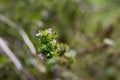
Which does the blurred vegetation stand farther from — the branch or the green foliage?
the green foliage

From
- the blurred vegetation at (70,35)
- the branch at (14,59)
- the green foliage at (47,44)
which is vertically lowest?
the green foliage at (47,44)

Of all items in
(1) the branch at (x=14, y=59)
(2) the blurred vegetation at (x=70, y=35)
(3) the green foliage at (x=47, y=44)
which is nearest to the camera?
(3) the green foliage at (x=47, y=44)

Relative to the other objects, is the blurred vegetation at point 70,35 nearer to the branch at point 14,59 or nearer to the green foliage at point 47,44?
the branch at point 14,59

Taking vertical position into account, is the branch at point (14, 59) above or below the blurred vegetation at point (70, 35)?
below

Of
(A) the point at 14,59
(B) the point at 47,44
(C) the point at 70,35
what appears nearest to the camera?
(B) the point at 47,44

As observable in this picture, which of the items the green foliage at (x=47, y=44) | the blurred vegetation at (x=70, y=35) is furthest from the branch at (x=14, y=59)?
the green foliage at (x=47, y=44)

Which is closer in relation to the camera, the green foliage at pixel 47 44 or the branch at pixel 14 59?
the green foliage at pixel 47 44

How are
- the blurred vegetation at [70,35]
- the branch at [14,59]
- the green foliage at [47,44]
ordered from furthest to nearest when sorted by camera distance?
the blurred vegetation at [70,35] → the branch at [14,59] → the green foliage at [47,44]

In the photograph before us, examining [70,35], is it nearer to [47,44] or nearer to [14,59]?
[14,59]

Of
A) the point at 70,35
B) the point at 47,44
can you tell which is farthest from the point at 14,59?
the point at 47,44

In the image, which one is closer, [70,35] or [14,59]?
[14,59]
